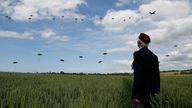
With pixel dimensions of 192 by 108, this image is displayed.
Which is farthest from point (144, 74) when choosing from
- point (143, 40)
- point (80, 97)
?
point (80, 97)

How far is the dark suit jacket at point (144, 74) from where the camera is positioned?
736cm

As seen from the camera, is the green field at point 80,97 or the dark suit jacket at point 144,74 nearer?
the green field at point 80,97

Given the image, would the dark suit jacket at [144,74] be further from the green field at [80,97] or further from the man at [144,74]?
the green field at [80,97]

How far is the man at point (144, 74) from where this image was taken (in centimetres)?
737

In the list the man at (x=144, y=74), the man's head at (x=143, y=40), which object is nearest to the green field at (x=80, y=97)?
the man at (x=144, y=74)

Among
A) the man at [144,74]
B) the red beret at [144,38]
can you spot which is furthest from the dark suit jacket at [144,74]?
the red beret at [144,38]

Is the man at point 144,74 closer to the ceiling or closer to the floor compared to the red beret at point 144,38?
closer to the floor

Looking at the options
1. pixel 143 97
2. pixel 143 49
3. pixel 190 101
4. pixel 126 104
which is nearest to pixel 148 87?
pixel 143 97

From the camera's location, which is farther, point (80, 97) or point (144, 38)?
point (80, 97)

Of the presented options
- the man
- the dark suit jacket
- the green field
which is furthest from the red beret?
the green field

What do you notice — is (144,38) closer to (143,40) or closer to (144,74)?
(143,40)

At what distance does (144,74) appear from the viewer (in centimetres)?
747

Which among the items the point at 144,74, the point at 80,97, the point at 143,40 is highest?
the point at 143,40

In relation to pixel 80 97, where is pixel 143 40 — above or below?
above
